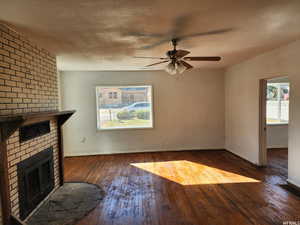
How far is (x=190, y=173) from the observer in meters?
3.68

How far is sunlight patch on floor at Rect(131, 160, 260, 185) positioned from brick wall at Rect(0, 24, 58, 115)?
2488 mm

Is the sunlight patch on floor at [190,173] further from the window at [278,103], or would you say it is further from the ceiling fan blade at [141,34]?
the window at [278,103]

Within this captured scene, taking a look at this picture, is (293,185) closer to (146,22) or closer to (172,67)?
(172,67)

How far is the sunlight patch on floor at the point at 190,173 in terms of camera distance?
3287 millimetres

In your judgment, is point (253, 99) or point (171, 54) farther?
point (253, 99)

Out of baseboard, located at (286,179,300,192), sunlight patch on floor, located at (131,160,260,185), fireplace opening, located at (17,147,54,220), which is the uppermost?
fireplace opening, located at (17,147,54,220)

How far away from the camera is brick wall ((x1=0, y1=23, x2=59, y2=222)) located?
6.66 ft

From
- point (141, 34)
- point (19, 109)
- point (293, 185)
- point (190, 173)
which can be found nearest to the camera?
point (19, 109)

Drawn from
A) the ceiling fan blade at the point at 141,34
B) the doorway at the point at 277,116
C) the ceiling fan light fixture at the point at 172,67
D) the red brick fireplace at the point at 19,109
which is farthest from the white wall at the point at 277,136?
the red brick fireplace at the point at 19,109

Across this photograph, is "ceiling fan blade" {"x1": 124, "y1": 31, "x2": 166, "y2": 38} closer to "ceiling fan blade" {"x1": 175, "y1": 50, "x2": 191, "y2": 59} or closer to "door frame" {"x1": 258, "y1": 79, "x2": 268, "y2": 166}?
"ceiling fan blade" {"x1": 175, "y1": 50, "x2": 191, "y2": 59}

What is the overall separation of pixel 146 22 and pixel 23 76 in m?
1.77

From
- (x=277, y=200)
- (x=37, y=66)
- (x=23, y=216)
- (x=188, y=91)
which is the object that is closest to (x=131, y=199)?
(x=23, y=216)

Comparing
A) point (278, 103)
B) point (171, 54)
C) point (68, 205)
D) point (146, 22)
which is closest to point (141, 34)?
point (146, 22)

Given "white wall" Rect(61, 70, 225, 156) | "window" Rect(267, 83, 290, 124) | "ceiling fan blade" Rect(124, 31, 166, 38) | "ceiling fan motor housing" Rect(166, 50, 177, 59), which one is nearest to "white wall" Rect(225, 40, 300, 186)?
"white wall" Rect(61, 70, 225, 156)
